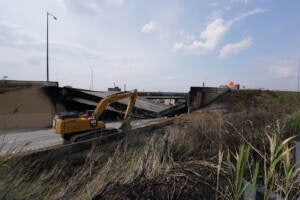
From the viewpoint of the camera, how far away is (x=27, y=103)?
693 inches

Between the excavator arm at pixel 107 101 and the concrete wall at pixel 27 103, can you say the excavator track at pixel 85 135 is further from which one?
the concrete wall at pixel 27 103

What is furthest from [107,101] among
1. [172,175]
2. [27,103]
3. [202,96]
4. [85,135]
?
[202,96]

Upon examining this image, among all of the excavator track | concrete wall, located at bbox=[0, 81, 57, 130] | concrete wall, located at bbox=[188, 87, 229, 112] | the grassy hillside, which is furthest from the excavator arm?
concrete wall, located at bbox=[0, 81, 57, 130]

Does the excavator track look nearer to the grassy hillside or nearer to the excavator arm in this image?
the excavator arm

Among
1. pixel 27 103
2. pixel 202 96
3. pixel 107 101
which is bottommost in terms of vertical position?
pixel 27 103

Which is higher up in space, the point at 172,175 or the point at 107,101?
the point at 107,101

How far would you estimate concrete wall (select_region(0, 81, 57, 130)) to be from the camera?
16828 millimetres

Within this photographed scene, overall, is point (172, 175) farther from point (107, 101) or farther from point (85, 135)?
point (107, 101)

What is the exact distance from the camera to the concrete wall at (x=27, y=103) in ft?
55.2

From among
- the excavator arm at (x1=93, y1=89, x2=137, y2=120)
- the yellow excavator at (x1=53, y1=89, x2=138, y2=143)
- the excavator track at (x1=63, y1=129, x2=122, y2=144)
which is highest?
the excavator arm at (x1=93, y1=89, x2=137, y2=120)

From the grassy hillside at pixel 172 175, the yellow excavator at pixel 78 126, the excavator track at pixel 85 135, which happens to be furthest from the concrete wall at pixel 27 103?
the grassy hillside at pixel 172 175

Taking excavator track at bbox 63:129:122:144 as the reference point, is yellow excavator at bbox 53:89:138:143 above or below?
above

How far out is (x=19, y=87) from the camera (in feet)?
58.2

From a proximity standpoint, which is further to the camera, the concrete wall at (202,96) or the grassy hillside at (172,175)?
the concrete wall at (202,96)
